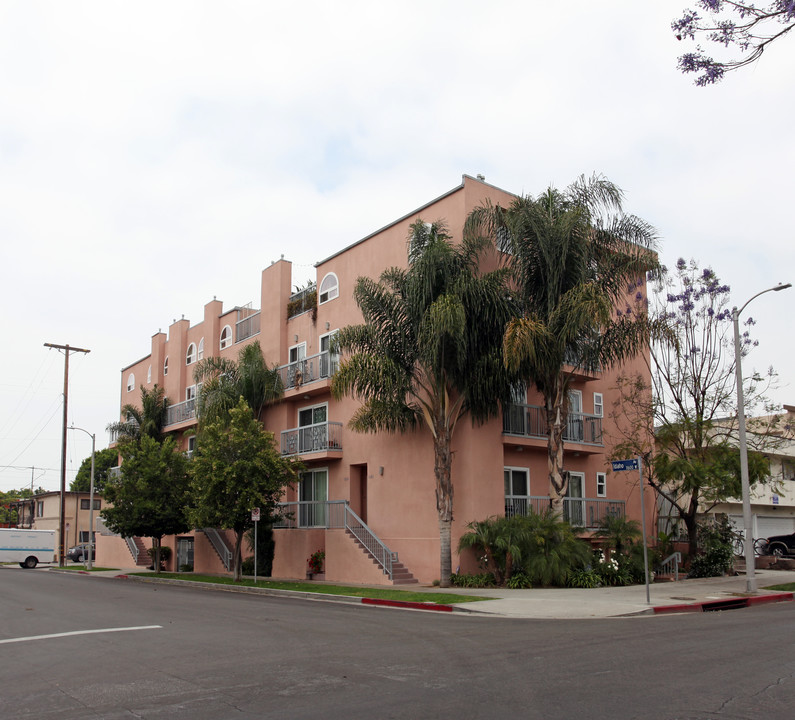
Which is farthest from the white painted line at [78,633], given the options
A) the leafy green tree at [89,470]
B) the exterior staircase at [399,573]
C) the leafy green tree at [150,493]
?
the leafy green tree at [89,470]

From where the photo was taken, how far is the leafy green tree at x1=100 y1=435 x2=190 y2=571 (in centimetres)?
3127

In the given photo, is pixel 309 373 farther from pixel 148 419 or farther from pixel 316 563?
pixel 148 419

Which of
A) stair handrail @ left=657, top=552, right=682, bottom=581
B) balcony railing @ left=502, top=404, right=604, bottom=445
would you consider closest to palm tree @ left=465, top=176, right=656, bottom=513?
balcony railing @ left=502, top=404, right=604, bottom=445

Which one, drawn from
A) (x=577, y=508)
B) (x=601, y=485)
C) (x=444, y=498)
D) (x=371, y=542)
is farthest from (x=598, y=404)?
(x=371, y=542)

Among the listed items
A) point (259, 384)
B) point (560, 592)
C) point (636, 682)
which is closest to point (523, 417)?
point (560, 592)

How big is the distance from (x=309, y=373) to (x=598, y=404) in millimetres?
10855

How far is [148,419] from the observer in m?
39.8

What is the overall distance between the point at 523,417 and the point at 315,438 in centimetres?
796

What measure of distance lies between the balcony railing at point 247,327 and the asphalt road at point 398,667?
20.4m

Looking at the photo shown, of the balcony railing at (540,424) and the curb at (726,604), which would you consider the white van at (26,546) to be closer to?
the balcony railing at (540,424)

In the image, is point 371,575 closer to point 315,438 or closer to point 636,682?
point 315,438

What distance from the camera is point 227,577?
95.5ft

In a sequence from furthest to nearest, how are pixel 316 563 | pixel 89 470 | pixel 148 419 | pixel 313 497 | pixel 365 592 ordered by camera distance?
pixel 89 470 < pixel 148 419 < pixel 313 497 < pixel 316 563 < pixel 365 592

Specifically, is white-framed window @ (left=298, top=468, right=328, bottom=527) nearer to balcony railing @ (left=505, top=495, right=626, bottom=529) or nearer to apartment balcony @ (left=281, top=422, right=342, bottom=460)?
apartment balcony @ (left=281, top=422, right=342, bottom=460)
